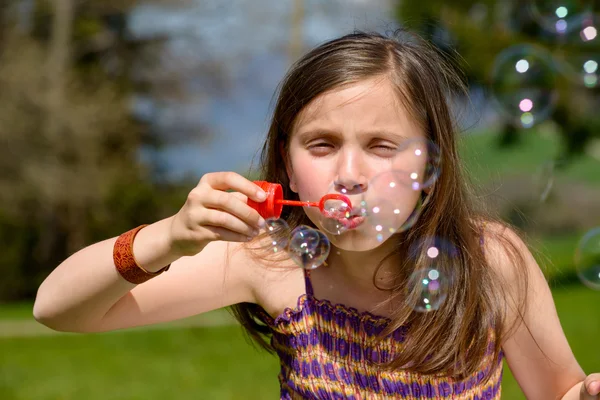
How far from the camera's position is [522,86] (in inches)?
117

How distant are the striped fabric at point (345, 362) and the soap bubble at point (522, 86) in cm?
123

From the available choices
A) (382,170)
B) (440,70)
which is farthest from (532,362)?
(440,70)

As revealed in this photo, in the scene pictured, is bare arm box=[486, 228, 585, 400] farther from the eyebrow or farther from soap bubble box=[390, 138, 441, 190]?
the eyebrow

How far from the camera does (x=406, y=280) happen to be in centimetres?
182

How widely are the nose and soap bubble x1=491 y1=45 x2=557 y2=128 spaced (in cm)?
133

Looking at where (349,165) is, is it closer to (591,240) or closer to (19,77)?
(591,240)

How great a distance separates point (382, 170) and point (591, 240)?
3.76ft

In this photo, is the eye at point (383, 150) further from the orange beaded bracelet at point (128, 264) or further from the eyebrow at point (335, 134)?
the orange beaded bracelet at point (128, 264)

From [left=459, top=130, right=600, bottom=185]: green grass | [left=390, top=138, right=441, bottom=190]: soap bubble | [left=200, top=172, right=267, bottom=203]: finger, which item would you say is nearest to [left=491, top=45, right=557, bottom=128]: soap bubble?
[left=390, top=138, right=441, bottom=190]: soap bubble

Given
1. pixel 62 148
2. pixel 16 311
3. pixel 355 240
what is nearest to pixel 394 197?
pixel 355 240

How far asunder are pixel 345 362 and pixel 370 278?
0.68 feet

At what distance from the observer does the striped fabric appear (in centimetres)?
179

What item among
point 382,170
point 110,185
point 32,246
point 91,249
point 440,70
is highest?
point 440,70

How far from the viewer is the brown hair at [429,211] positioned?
1.74 metres
